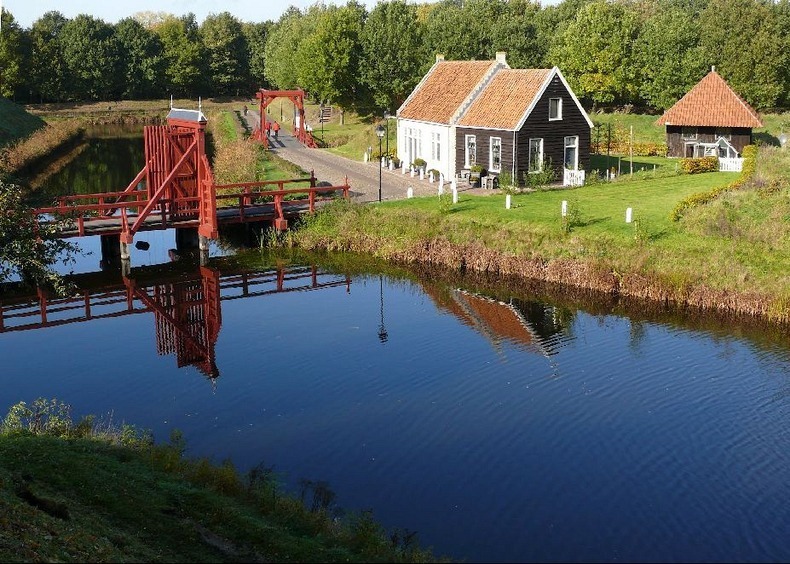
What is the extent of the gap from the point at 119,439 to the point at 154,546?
17.4 feet

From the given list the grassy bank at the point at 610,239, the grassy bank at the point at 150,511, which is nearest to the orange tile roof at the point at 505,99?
the grassy bank at the point at 610,239

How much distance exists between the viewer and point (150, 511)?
14.5 meters

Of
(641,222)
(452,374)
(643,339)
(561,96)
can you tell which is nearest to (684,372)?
(643,339)

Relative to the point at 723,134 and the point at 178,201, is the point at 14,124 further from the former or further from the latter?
the point at 723,134

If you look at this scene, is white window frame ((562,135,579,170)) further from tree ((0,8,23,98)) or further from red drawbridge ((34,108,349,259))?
tree ((0,8,23,98))

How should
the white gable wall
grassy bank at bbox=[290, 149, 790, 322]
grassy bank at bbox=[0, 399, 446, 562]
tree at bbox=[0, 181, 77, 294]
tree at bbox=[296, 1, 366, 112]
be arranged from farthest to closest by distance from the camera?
tree at bbox=[296, 1, 366, 112]
the white gable wall
grassy bank at bbox=[290, 149, 790, 322]
tree at bbox=[0, 181, 77, 294]
grassy bank at bbox=[0, 399, 446, 562]

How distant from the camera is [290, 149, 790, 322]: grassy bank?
29.8 m

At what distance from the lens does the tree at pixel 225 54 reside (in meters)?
120

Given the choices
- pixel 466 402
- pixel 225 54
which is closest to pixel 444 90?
pixel 466 402

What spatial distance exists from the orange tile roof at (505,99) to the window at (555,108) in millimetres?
1038

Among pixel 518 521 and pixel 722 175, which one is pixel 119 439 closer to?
pixel 518 521

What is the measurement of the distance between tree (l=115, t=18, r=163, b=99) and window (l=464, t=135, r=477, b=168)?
3009 inches

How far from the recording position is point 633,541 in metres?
15.7

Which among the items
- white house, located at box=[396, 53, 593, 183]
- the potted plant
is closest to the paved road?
the potted plant
